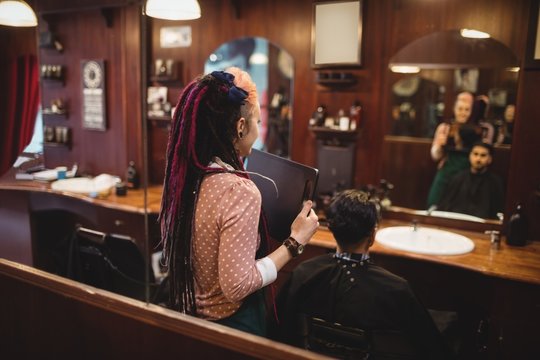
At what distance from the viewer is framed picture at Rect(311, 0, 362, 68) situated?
2.96 metres

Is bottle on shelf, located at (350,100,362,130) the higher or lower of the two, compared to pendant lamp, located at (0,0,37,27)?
lower

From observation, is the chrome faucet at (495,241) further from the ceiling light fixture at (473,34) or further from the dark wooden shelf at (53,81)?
the dark wooden shelf at (53,81)

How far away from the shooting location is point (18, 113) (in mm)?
2352

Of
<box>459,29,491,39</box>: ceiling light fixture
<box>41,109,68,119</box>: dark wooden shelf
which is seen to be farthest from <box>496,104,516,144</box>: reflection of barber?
<box>41,109,68,119</box>: dark wooden shelf

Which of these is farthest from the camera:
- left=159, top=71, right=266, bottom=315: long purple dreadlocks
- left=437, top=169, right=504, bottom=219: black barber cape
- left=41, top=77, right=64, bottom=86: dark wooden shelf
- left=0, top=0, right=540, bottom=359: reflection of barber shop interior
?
left=41, top=77, right=64, bottom=86: dark wooden shelf

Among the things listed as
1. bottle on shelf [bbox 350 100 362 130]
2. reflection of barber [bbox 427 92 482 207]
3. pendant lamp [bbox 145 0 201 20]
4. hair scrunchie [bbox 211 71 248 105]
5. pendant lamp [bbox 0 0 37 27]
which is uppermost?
pendant lamp [bbox 145 0 201 20]

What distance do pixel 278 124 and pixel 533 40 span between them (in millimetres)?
1805

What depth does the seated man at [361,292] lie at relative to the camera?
71.4 inches

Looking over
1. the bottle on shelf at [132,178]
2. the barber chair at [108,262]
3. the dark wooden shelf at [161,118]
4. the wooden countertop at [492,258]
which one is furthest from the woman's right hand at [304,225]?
the bottle on shelf at [132,178]

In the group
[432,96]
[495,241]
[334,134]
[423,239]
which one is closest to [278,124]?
[334,134]

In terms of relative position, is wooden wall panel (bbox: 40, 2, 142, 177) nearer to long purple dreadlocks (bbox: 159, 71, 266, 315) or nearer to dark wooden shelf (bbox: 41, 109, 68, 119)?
dark wooden shelf (bbox: 41, 109, 68, 119)

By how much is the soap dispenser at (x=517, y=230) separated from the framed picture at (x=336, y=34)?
1.34 metres

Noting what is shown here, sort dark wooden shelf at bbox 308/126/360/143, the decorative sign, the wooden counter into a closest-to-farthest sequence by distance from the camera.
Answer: dark wooden shelf at bbox 308/126/360/143 < the wooden counter < the decorative sign

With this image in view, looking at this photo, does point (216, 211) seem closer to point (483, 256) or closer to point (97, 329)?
point (97, 329)
